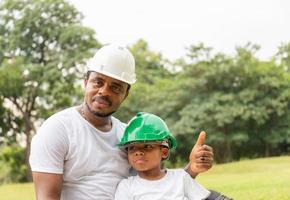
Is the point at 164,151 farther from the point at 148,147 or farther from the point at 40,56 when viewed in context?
the point at 40,56

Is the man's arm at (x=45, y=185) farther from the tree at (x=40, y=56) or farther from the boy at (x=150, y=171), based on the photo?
the tree at (x=40, y=56)

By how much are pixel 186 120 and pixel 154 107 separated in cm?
199

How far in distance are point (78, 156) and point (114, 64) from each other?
0.46 m

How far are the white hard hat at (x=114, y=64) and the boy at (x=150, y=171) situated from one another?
0.69 ft

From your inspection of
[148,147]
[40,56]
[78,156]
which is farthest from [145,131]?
[40,56]

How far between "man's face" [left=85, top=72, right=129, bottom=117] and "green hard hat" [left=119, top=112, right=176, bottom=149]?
0.42 ft

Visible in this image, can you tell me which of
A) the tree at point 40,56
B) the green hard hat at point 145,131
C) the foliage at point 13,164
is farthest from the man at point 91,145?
the foliage at point 13,164

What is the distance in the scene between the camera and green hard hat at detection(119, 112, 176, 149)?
2.53 meters

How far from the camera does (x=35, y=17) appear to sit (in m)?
21.7

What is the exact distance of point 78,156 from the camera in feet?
8.13

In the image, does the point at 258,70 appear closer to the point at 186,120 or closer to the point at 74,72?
the point at 186,120

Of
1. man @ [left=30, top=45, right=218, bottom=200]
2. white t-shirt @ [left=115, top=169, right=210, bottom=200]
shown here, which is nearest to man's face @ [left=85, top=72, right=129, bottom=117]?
man @ [left=30, top=45, right=218, bottom=200]

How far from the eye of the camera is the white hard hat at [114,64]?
101 inches

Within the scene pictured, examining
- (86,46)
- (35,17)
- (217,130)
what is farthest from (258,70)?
(35,17)
